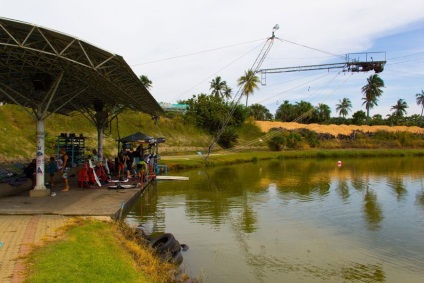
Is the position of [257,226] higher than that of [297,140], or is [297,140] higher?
[297,140]

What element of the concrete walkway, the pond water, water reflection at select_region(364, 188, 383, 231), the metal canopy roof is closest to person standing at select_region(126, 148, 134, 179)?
the pond water

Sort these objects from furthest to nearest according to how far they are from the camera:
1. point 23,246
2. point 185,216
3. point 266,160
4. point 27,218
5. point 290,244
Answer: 1. point 266,160
2. point 185,216
3. point 290,244
4. point 27,218
5. point 23,246

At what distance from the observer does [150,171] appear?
73.2 feet

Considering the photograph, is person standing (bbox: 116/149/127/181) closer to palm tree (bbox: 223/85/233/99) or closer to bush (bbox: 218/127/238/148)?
bush (bbox: 218/127/238/148)

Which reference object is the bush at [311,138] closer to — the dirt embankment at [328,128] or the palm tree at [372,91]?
the dirt embankment at [328,128]

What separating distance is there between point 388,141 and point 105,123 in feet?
198

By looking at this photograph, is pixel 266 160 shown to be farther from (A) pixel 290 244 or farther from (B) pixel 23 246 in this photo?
(B) pixel 23 246

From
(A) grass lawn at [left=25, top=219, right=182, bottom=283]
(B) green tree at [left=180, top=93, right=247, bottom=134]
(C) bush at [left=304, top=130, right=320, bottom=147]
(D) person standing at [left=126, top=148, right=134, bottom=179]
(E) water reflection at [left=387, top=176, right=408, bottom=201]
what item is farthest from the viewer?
(C) bush at [left=304, top=130, right=320, bottom=147]

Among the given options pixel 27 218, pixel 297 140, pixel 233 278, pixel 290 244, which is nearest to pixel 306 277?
pixel 233 278

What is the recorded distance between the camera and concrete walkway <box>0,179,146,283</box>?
687 centimetres

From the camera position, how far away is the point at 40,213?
10367mm

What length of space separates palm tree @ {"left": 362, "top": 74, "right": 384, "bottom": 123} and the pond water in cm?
7627

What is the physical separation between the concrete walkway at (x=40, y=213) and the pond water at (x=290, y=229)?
1279 millimetres

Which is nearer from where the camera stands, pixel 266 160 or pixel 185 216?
pixel 185 216
